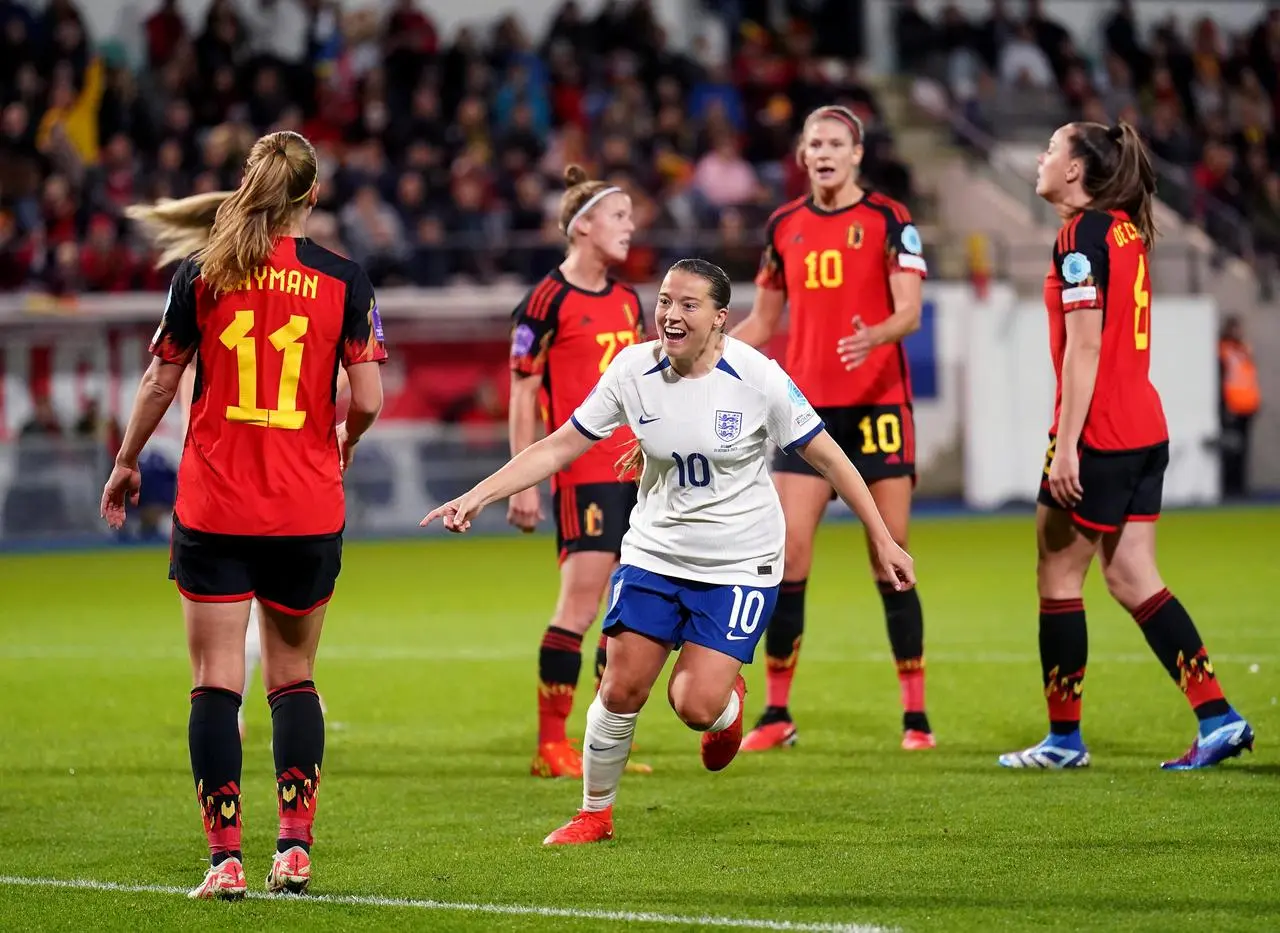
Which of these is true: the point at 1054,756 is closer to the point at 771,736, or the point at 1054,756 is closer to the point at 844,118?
the point at 771,736

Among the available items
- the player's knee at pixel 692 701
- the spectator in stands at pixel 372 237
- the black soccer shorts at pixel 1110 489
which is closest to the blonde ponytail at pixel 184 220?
the player's knee at pixel 692 701

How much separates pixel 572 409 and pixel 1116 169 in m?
2.37

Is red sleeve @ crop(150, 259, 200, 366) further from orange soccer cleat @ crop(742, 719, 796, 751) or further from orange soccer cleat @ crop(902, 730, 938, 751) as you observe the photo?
orange soccer cleat @ crop(902, 730, 938, 751)

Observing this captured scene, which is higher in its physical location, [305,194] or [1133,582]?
[305,194]

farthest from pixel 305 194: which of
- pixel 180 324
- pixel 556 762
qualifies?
pixel 556 762

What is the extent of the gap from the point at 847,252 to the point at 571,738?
8.18ft

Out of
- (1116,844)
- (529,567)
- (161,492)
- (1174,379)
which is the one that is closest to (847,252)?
(1116,844)

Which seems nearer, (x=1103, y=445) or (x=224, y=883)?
(x=224, y=883)

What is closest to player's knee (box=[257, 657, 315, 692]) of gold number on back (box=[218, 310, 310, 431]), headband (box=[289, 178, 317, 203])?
gold number on back (box=[218, 310, 310, 431])

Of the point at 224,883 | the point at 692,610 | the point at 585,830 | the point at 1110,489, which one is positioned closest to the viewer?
the point at 224,883

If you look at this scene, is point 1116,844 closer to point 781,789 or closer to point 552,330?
point 781,789

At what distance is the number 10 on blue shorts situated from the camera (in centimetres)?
614

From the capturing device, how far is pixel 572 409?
7.93m

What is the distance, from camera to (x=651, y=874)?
5.77 m
